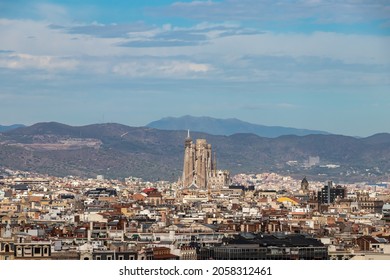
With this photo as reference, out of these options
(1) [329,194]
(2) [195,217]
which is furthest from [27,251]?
(1) [329,194]

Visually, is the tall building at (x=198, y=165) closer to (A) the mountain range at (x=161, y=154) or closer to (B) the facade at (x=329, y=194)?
(A) the mountain range at (x=161, y=154)

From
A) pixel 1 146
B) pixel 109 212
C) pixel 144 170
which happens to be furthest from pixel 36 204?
pixel 144 170

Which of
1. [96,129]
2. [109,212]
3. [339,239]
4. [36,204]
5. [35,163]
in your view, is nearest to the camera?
[339,239]

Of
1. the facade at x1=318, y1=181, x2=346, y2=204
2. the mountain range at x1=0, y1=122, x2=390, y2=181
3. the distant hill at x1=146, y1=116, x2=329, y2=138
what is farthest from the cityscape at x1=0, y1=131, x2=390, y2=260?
the distant hill at x1=146, y1=116, x2=329, y2=138

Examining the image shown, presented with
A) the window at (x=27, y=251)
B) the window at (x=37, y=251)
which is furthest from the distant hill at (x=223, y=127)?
the window at (x=27, y=251)

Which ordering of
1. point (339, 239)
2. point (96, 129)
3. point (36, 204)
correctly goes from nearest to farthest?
1. point (339, 239)
2. point (36, 204)
3. point (96, 129)
